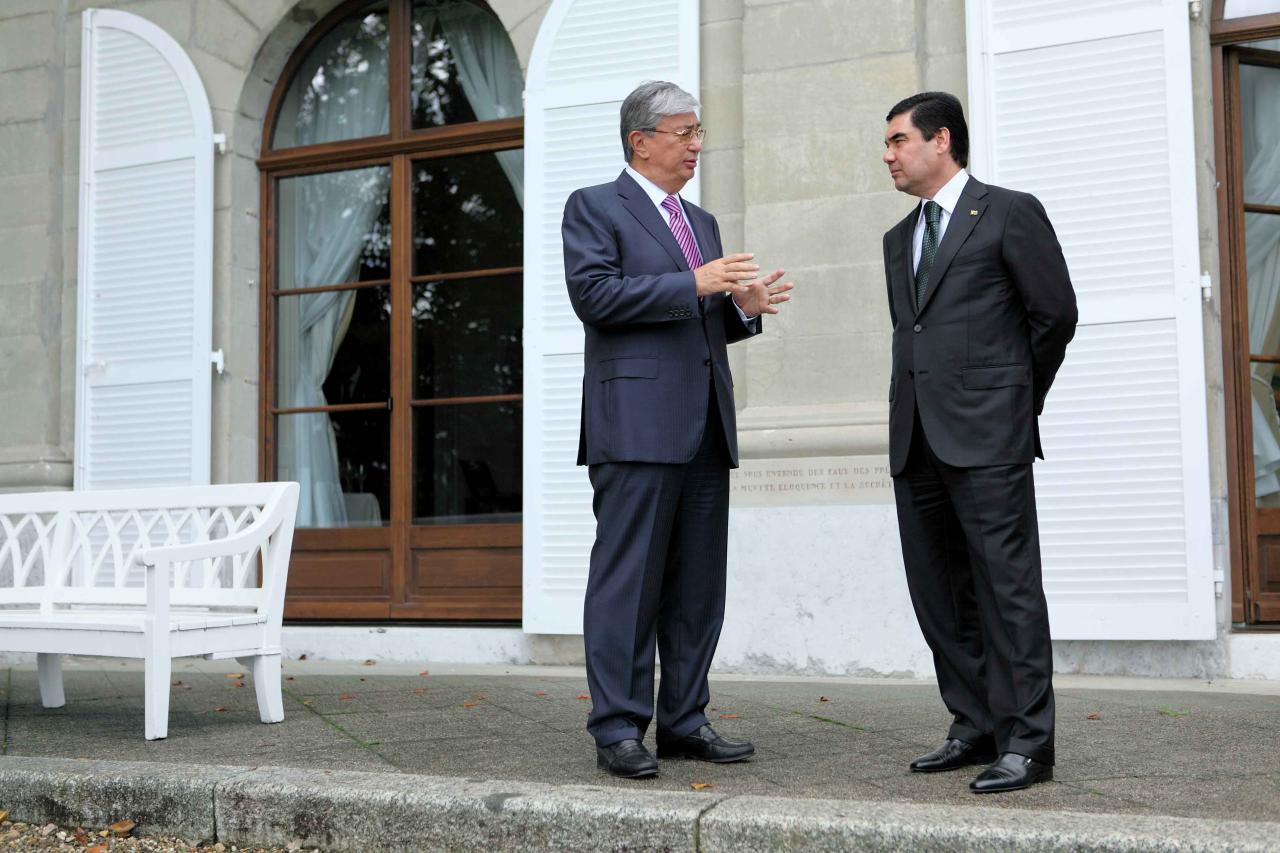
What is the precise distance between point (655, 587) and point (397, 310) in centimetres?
461

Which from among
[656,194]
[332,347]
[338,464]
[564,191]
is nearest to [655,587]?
[656,194]

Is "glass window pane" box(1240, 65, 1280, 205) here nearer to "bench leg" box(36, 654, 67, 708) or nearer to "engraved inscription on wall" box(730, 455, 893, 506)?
"engraved inscription on wall" box(730, 455, 893, 506)

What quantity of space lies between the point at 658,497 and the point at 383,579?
14.7 ft

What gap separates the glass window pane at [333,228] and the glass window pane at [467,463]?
1001 mm

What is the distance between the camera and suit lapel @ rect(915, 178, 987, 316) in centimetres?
350

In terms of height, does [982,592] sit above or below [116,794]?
above

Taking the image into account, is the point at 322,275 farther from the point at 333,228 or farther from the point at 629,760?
the point at 629,760

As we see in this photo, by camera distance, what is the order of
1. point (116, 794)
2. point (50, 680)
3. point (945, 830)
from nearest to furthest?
point (945, 830) < point (116, 794) < point (50, 680)

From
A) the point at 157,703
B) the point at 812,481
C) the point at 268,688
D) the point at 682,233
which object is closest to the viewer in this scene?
the point at 682,233

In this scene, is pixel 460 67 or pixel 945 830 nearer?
pixel 945 830

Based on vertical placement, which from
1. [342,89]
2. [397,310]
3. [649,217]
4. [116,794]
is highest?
[342,89]

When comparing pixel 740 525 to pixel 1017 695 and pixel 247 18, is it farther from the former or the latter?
pixel 247 18

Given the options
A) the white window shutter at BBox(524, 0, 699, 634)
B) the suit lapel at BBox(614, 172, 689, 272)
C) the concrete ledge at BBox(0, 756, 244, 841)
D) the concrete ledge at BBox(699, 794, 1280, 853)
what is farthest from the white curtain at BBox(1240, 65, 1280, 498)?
the concrete ledge at BBox(0, 756, 244, 841)

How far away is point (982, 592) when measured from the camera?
344 centimetres
